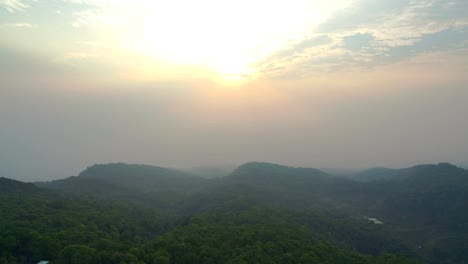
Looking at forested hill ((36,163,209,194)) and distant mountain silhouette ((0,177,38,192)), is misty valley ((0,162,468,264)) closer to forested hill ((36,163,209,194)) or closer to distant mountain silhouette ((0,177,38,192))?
distant mountain silhouette ((0,177,38,192))

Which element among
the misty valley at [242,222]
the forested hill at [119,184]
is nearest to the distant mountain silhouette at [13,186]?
the misty valley at [242,222]

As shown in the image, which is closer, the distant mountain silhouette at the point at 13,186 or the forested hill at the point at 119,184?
the distant mountain silhouette at the point at 13,186

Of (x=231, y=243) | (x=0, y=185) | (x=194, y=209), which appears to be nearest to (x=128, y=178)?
(x=194, y=209)

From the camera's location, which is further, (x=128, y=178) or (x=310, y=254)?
(x=128, y=178)

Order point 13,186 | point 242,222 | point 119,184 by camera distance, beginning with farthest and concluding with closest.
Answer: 1. point 119,184
2. point 13,186
3. point 242,222

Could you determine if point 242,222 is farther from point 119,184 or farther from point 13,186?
point 119,184

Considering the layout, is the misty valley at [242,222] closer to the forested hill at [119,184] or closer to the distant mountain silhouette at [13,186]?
the distant mountain silhouette at [13,186]

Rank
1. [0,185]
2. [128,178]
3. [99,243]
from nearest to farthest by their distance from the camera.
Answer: [99,243]
[0,185]
[128,178]

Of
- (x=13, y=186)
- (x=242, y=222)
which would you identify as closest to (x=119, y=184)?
(x=13, y=186)

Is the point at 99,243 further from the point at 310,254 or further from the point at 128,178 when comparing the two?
the point at 128,178
